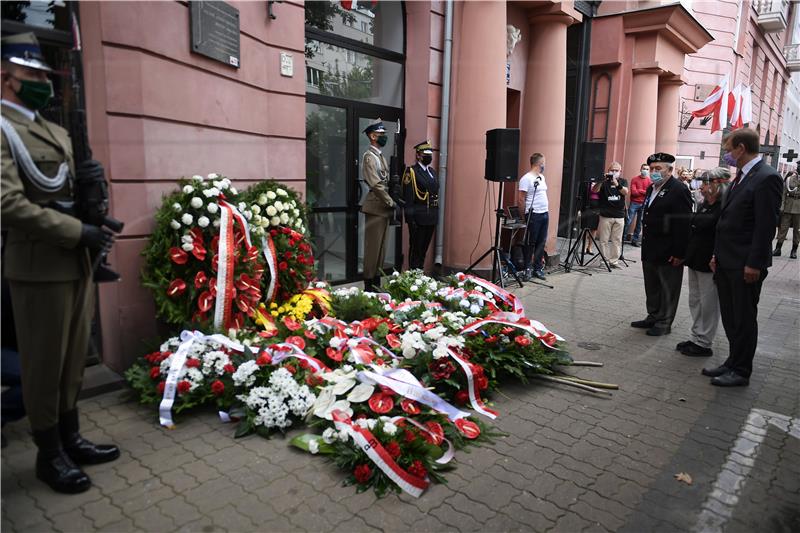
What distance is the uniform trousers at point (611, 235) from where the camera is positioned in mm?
10312

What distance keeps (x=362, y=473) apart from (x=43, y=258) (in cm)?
179

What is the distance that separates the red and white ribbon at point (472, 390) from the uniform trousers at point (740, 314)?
2.18 metres

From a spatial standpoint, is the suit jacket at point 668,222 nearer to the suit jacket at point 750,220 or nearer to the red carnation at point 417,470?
the suit jacket at point 750,220

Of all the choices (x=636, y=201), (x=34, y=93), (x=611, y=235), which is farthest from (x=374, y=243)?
(x=636, y=201)

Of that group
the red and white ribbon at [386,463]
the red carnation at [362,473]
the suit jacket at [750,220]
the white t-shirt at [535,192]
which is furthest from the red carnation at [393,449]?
the white t-shirt at [535,192]

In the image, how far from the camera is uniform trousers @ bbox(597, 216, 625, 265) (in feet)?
33.8

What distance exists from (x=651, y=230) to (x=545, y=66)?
15.7 feet

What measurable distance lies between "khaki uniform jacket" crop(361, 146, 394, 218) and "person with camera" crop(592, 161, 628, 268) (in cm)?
520

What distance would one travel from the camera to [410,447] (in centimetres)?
290

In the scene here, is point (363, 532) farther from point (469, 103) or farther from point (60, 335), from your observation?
point (469, 103)

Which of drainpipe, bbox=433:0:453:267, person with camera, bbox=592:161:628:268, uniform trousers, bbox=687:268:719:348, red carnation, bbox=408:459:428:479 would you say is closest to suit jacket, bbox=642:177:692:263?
uniform trousers, bbox=687:268:719:348

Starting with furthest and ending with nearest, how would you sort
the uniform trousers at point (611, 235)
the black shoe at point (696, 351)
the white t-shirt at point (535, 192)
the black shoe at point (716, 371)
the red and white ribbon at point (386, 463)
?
the uniform trousers at point (611, 235) < the white t-shirt at point (535, 192) < the black shoe at point (696, 351) < the black shoe at point (716, 371) < the red and white ribbon at point (386, 463)

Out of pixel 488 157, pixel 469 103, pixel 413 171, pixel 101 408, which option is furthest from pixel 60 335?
pixel 469 103

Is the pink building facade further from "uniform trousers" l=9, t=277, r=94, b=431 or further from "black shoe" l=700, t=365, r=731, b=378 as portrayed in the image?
"black shoe" l=700, t=365, r=731, b=378
